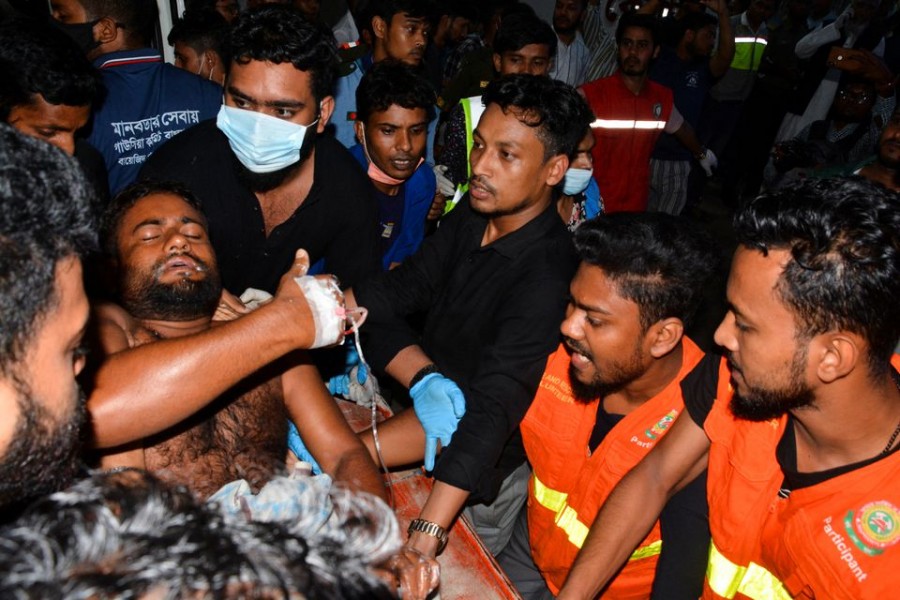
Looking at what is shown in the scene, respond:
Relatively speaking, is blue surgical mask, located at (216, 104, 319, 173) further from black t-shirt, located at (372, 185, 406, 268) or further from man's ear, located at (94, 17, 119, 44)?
man's ear, located at (94, 17, 119, 44)

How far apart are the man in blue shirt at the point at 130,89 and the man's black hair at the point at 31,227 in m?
2.57

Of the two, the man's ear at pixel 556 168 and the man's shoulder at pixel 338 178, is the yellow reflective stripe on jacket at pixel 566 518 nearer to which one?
the man's ear at pixel 556 168

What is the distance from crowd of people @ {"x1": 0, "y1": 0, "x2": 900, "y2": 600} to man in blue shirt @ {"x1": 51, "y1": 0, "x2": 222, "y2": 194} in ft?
0.05

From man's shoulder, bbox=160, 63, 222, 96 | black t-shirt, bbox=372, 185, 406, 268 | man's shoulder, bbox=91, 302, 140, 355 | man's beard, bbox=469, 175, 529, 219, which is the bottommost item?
black t-shirt, bbox=372, 185, 406, 268

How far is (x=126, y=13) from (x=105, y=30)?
165mm

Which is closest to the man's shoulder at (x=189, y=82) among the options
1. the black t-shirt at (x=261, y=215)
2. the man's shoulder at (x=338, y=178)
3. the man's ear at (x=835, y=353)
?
the black t-shirt at (x=261, y=215)

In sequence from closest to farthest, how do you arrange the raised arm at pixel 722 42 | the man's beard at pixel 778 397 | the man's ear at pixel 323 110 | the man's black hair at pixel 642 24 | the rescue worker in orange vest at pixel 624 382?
the man's beard at pixel 778 397 → the rescue worker in orange vest at pixel 624 382 → the man's ear at pixel 323 110 → the man's black hair at pixel 642 24 → the raised arm at pixel 722 42

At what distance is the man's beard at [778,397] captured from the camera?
1.74m

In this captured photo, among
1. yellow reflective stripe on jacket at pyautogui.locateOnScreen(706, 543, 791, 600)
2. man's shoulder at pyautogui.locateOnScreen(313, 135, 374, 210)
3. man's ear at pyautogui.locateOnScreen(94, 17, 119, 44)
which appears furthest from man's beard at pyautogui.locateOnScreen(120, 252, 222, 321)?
man's ear at pyautogui.locateOnScreen(94, 17, 119, 44)

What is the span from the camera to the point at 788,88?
27.2 ft

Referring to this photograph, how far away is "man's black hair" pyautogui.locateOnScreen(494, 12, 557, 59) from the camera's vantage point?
4.68 m

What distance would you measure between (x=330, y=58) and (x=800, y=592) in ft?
9.05

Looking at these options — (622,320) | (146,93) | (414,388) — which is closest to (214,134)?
(146,93)

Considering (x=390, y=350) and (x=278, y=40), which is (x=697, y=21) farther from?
(x=390, y=350)
